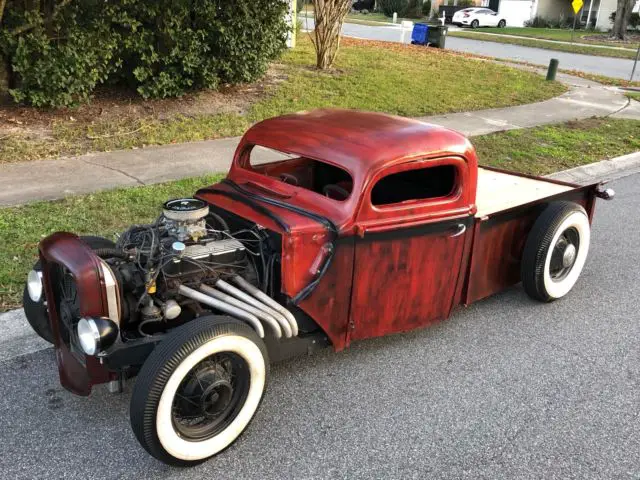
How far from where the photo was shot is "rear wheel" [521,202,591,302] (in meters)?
4.46

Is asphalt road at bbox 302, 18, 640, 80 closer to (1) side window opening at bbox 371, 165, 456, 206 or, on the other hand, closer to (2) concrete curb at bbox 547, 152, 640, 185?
(2) concrete curb at bbox 547, 152, 640, 185

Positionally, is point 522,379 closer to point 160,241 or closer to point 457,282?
point 457,282

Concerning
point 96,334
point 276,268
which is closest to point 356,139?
point 276,268

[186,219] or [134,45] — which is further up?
[134,45]

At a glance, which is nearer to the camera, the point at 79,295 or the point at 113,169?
the point at 79,295

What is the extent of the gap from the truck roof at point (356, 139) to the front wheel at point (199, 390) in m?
1.23

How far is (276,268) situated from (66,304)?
44.9 inches

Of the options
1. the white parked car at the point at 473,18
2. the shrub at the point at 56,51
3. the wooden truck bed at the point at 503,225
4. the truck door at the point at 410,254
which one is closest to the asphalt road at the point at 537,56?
the white parked car at the point at 473,18

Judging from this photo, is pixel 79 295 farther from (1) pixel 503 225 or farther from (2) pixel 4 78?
(2) pixel 4 78

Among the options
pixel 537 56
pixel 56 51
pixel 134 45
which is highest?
pixel 537 56

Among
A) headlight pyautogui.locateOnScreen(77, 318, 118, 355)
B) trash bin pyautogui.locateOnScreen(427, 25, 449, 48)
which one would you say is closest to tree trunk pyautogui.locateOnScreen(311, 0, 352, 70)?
trash bin pyautogui.locateOnScreen(427, 25, 449, 48)

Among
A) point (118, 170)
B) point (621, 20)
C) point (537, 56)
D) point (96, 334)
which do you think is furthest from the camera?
point (621, 20)

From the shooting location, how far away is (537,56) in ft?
77.3

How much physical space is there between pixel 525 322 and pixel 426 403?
4.51ft
